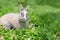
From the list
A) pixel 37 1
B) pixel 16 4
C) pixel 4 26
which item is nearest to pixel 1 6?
pixel 16 4

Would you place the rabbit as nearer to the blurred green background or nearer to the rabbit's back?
the rabbit's back

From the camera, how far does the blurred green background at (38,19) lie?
8.68m

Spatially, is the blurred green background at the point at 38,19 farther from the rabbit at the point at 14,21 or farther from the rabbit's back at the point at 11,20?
the rabbit's back at the point at 11,20

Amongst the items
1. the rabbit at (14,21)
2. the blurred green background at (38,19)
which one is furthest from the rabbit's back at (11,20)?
the blurred green background at (38,19)

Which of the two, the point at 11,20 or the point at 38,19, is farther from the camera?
the point at 38,19

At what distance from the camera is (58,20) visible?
41.4ft

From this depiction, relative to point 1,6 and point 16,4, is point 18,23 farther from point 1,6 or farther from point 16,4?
point 16,4

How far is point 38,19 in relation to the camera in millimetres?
11086

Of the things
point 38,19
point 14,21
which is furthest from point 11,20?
point 38,19

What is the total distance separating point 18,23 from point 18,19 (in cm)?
13

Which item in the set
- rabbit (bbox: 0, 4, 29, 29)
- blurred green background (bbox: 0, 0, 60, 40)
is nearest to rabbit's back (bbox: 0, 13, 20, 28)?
rabbit (bbox: 0, 4, 29, 29)

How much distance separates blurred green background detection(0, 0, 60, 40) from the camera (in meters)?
8.68

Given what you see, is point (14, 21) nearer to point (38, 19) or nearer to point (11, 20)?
point (11, 20)

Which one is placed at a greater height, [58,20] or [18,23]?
[18,23]
